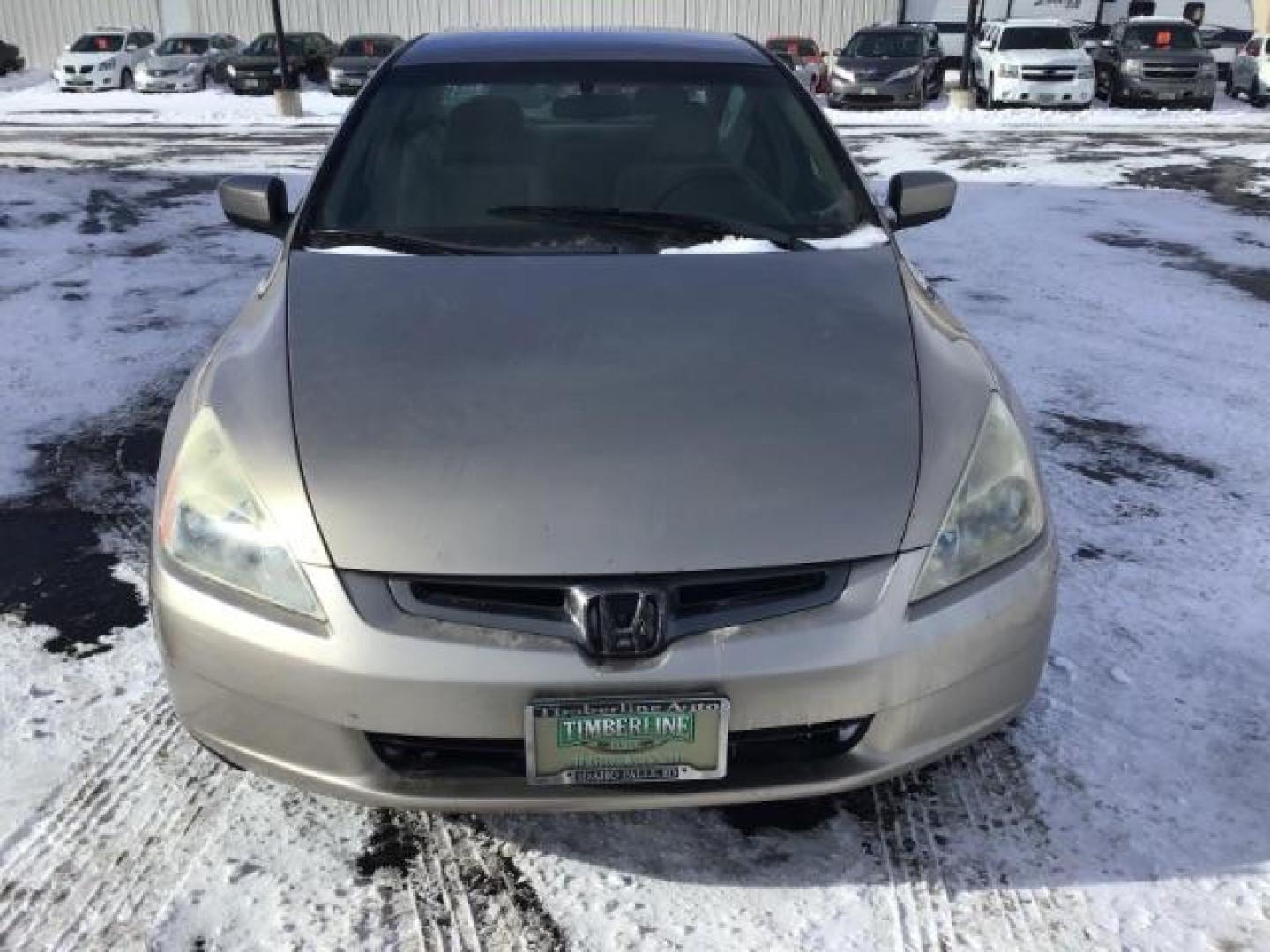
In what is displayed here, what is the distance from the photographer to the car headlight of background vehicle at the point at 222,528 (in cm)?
184

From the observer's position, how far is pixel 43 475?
151 inches

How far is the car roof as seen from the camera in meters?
3.38

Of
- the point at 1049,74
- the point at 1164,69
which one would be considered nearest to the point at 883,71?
the point at 1049,74

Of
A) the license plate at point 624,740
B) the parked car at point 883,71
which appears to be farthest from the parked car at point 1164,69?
the license plate at point 624,740

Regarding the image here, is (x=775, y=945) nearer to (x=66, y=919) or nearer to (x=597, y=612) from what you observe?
(x=597, y=612)

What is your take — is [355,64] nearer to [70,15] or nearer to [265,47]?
[265,47]

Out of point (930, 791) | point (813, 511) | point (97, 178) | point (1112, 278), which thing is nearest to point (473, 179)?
point (813, 511)

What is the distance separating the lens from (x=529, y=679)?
1.74m

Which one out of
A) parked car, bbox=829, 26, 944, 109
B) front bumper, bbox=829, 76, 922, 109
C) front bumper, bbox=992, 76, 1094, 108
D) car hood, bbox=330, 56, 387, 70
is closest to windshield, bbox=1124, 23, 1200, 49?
front bumper, bbox=992, 76, 1094, 108

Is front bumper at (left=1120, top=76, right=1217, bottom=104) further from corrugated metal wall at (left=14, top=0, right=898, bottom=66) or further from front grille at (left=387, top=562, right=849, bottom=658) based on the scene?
front grille at (left=387, top=562, right=849, bottom=658)

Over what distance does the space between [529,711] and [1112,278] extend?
592 centimetres

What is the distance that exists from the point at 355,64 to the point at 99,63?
6459 millimetres

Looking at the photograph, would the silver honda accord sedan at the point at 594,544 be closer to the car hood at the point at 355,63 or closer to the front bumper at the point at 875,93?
the front bumper at the point at 875,93

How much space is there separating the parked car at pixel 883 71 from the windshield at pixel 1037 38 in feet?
4.76
